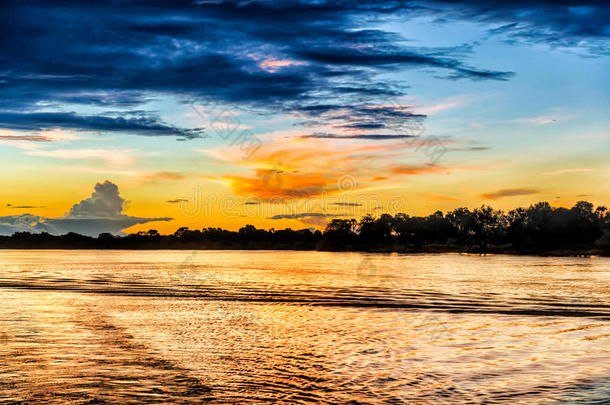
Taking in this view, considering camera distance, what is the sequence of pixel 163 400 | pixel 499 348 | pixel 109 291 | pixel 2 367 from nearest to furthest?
1. pixel 163 400
2. pixel 2 367
3. pixel 499 348
4. pixel 109 291

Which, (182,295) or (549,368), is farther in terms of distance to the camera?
(182,295)

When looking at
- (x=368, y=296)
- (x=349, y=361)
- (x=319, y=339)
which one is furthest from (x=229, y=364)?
(x=368, y=296)

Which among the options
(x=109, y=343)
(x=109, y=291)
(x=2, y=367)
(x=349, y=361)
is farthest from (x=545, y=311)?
(x=109, y=291)

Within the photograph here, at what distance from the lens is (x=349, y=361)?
21.7 metres

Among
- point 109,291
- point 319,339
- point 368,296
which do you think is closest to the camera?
point 319,339

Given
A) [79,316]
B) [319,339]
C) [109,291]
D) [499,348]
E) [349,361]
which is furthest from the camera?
[109,291]

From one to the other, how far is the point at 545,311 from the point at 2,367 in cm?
3174

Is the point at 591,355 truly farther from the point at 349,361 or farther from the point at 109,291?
the point at 109,291

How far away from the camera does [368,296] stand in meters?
48.6

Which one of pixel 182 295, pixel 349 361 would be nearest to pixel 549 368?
pixel 349 361

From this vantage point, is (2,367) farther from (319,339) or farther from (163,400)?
(319,339)

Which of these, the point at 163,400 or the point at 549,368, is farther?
the point at 549,368

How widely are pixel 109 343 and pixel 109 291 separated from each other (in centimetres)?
2934

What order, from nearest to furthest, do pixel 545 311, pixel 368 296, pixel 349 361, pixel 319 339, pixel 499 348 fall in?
pixel 349 361 < pixel 499 348 < pixel 319 339 < pixel 545 311 < pixel 368 296
